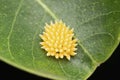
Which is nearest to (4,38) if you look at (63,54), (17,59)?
(17,59)

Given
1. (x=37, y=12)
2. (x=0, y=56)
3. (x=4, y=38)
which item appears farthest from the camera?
(x=37, y=12)

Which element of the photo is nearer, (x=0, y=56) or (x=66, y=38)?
(x=0, y=56)

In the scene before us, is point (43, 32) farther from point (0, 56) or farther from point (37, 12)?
point (0, 56)
